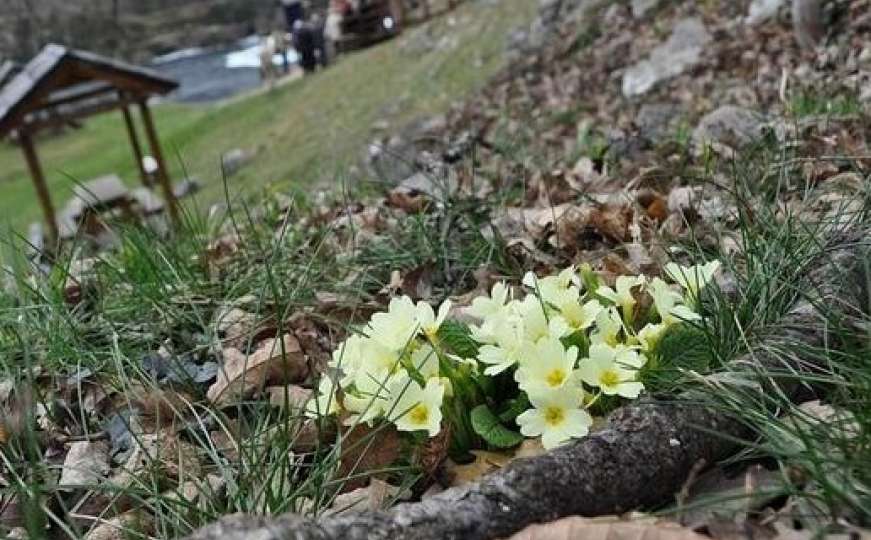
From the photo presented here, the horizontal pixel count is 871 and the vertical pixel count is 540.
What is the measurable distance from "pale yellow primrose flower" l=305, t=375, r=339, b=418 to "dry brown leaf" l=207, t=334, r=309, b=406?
11.6 inches

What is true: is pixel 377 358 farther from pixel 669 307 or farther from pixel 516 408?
pixel 669 307

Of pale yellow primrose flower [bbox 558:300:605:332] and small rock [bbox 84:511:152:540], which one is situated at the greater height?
pale yellow primrose flower [bbox 558:300:605:332]

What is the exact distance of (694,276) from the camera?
1857mm

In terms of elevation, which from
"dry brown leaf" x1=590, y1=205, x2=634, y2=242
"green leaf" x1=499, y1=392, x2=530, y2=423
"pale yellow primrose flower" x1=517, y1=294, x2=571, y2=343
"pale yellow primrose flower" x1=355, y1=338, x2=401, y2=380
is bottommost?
"dry brown leaf" x1=590, y1=205, x2=634, y2=242

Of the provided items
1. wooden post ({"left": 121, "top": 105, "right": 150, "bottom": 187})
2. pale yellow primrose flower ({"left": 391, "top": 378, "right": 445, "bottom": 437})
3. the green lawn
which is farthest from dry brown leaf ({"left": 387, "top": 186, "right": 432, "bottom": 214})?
wooden post ({"left": 121, "top": 105, "right": 150, "bottom": 187})

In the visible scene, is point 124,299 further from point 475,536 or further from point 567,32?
point 567,32

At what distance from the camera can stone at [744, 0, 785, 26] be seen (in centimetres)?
848

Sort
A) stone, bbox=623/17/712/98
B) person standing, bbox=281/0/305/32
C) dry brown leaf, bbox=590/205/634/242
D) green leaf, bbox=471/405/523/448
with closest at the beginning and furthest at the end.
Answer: green leaf, bbox=471/405/523/448 → dry brown leaf, bbox=590/205/634/242 → stone, bbox=623/17/712/98 → person standing, bbox=281/0/305/32

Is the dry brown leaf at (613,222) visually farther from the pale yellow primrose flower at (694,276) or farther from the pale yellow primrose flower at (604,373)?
the pale yellow primrose flower at (604,373)

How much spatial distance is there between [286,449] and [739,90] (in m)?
5.61

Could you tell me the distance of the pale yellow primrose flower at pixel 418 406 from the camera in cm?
162

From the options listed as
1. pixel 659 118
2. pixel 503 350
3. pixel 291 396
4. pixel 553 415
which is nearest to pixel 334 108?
pixel 659 118

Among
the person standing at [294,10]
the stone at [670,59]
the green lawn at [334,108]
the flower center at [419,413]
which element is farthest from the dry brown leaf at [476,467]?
the person standing at [294,10]

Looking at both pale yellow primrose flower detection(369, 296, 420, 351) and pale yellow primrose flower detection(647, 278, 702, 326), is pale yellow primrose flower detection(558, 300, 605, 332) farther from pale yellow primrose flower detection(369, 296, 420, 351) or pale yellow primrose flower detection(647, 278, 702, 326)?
pale yellow primrose flower detection(369, 296, 420, 351)
